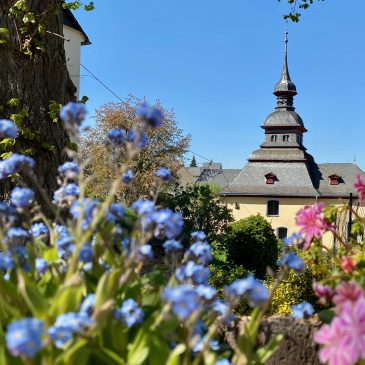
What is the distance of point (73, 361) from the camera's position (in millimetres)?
1401

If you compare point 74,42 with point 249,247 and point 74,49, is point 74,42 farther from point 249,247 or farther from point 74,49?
point 249,247

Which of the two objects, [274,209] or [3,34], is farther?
[274,209]

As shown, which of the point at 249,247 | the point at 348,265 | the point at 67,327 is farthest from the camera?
the point at 249,247

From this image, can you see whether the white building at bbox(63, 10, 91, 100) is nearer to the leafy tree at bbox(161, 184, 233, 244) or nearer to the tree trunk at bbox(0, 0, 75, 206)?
the leafy tree at bbox(161, 184, 233, 244)

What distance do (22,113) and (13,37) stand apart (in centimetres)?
73

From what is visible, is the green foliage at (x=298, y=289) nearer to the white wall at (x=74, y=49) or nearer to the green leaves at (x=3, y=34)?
the green leaves at (x=3, y=34)

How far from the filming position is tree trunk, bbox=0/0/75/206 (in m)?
4.83

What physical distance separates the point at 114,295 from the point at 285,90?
51045 mm

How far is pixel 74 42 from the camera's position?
2250cm

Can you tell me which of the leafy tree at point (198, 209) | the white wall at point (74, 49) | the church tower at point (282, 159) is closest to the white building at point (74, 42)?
the white wall at point (74, 49)

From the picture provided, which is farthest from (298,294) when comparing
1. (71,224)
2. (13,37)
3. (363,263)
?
(71,224)

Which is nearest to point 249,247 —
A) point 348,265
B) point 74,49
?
point 348,265

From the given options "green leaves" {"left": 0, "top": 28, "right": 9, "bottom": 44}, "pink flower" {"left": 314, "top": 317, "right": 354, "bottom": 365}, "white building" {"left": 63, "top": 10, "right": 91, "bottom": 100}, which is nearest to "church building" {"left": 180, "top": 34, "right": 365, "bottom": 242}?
"white building" {"left": 63, "top": 10, "right": 91, "bottom": 100}

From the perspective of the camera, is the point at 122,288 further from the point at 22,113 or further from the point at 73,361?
the point at 22,113
